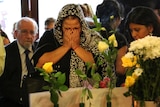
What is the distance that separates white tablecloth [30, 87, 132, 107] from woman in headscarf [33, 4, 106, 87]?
1.52 ft

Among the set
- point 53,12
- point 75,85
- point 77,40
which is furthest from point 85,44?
point 53,12

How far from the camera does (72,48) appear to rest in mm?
1884

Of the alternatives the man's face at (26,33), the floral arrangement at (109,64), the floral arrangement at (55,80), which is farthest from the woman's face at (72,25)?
the man's face at (26,33)

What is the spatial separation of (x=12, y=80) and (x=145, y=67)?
1405 millimetres

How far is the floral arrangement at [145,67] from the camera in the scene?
3.92 feet

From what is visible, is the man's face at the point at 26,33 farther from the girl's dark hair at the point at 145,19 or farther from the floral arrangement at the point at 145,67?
the floral arrangement at the point at 145,67

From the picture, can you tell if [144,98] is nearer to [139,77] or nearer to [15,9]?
[139,77]

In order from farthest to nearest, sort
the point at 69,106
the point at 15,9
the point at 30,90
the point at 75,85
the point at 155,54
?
the point at 15,9
the point at 75,85
the point at 30,90
the point at 69,106
the point at 155,54

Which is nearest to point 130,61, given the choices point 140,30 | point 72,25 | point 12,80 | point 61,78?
point 61,78

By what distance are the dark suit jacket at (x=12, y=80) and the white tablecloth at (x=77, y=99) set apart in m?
1.08

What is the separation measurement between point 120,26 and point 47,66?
1552 mm

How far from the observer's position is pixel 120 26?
266 cm

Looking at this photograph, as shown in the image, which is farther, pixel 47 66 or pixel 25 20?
pixel 25 20

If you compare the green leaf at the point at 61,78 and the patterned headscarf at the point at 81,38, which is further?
the patterned headscarf at the point at 81,38
